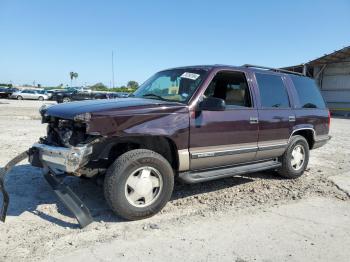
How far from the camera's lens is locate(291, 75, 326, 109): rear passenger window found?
6781mm

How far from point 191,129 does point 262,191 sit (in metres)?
1.91

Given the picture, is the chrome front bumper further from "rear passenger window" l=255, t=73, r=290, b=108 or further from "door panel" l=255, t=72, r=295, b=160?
"rear passenger window" l=255, t=73, r=290, b=108

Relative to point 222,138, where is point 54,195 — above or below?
below

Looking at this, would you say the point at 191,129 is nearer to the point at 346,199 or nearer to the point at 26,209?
the point at 26,209

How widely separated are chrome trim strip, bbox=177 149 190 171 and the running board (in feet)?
0.34

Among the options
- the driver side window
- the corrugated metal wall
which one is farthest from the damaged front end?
the corrugated metal wall

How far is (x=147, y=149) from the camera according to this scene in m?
4.62

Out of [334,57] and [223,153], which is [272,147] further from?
[334,57]

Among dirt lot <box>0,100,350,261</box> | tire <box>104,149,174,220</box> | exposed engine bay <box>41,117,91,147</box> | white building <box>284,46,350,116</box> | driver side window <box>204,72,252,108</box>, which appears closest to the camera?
dirt lot <box>0,100,350,261</box>

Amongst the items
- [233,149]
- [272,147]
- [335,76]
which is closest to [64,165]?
[233,149]

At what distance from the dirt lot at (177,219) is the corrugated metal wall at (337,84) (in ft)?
89.6

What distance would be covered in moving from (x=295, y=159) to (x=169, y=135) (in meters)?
3.20

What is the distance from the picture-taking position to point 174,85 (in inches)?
210

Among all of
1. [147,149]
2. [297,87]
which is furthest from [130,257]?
[297,87]
